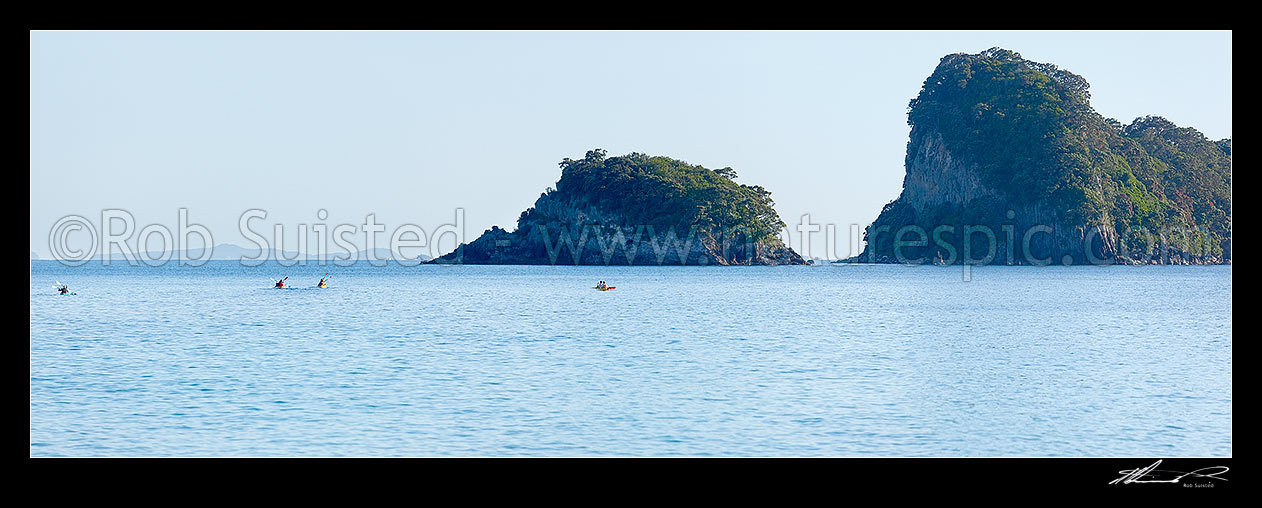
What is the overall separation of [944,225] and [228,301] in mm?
104774

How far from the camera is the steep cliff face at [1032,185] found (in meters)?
135

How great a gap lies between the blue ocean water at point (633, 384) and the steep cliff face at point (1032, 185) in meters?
95.6

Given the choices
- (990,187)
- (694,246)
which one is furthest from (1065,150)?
(694,246)
